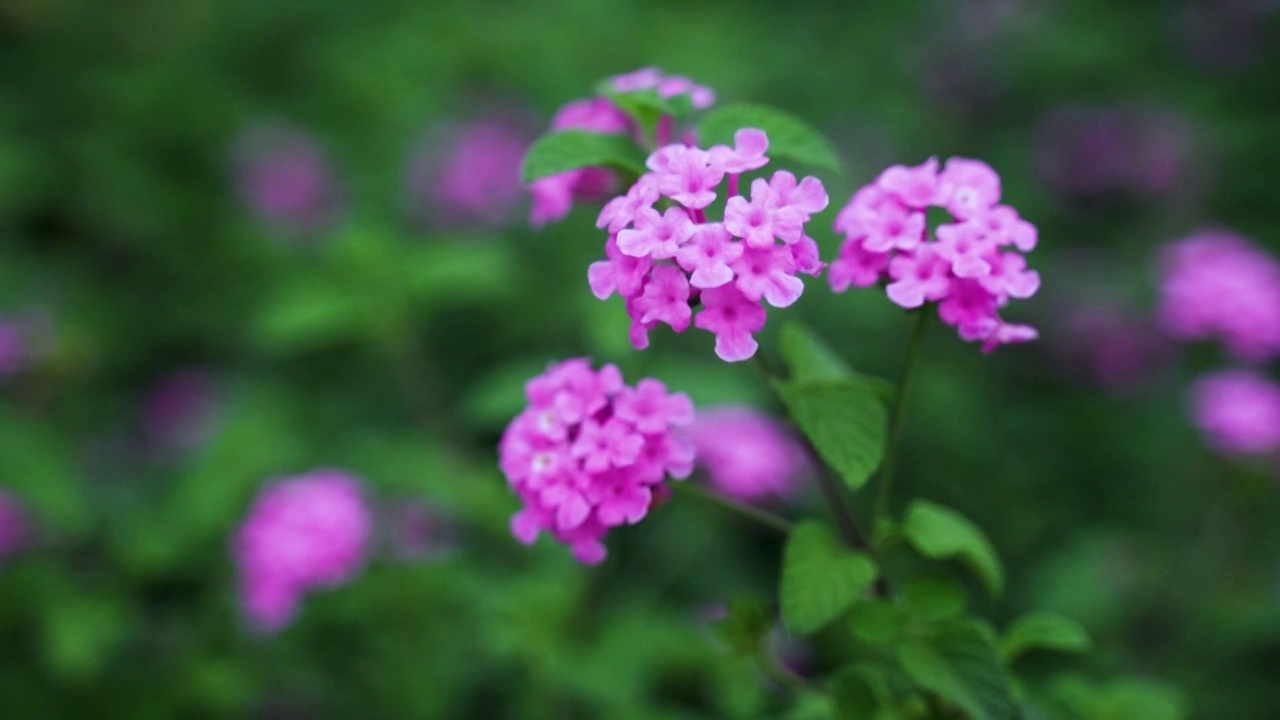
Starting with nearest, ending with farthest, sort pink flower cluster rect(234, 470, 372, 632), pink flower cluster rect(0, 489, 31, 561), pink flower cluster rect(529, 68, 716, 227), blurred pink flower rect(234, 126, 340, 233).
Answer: pink flower cluster rect(529, 68, 716, 227) → pink flower cluster rect(234, 470, 372, 632) → pink flower cluster rect(0, 489, 31, 561) → blurred pink flower rect(234, 126, 340, 233)

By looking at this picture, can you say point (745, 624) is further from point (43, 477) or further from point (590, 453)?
point (43, 477)

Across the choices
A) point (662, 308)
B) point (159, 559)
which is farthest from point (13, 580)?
point (662, 308)

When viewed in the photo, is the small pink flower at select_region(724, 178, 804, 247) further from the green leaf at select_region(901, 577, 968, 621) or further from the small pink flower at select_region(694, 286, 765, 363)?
the green leaf at select_region(901, 577, 968, 621)

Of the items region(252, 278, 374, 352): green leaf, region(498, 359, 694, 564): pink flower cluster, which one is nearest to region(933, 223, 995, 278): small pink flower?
region(498, 359, 694, 564): pink flower cluster

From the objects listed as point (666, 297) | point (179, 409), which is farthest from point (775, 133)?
point (179, 409)

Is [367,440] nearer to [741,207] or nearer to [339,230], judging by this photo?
[339,230]

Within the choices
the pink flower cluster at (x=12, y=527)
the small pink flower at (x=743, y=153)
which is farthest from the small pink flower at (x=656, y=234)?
the pink flower cluster at (x=12, y=527)
